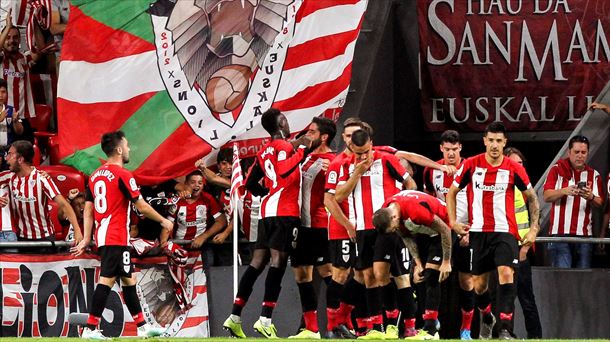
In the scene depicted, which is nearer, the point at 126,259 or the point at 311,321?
the point at 126,259

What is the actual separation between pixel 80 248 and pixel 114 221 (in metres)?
0.87

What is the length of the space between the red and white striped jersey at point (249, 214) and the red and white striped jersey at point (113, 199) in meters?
2.30

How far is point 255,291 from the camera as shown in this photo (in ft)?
64.8

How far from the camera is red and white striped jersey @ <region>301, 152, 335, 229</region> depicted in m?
18.2

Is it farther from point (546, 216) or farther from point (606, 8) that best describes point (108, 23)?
point (606, 8)

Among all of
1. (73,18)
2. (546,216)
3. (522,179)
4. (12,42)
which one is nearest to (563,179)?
(546,216)

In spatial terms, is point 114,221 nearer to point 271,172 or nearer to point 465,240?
point 271,172

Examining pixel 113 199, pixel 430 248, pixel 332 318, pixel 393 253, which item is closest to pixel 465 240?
pixel 430 248

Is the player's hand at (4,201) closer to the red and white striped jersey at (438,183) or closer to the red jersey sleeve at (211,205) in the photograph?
the red jersey sleeve at (211,205)

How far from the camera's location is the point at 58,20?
22.0 meters

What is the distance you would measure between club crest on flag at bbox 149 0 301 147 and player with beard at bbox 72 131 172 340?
185 centimetres

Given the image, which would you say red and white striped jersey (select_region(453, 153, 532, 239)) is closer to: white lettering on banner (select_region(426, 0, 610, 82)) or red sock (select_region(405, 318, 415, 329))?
red sock (select_region(405, 318, 415, 329))

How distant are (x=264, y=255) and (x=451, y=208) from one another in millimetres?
2030

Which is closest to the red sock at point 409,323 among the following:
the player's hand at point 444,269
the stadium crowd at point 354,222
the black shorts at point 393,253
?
the stadium crowd at point 354,222
